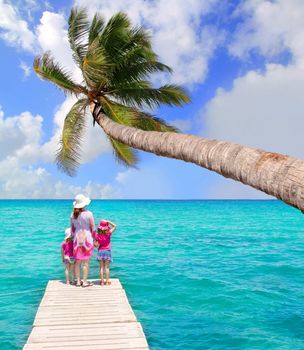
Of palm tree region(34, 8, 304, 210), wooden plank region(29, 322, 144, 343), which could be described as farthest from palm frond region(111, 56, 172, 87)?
wooden plank region(29, 322, 144, 343)

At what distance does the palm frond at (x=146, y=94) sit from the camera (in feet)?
48.1

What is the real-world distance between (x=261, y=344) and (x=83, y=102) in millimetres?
9417

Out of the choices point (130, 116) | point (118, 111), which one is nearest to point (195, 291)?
point (130, 116)

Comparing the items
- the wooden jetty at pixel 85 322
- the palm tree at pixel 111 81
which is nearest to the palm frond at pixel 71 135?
the palm tree at pixel 111 81

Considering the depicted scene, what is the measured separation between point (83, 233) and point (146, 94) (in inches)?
265

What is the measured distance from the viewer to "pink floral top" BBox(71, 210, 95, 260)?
9.35 m

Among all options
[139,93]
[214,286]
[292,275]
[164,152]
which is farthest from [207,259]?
[164,152]

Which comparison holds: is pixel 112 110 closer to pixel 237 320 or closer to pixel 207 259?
pixel 237 320

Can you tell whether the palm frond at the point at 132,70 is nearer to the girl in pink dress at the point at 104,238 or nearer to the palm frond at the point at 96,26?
the palm frond at the point at 96,26

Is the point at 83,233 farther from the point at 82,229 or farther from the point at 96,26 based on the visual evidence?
the point at 96,26

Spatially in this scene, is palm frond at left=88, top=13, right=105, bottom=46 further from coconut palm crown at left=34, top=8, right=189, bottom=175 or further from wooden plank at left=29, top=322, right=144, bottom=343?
wooden plank at left=29, top=322, right=144, bottom=343

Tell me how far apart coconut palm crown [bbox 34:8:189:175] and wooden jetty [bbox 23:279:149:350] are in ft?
20.1

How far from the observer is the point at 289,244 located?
29.5m

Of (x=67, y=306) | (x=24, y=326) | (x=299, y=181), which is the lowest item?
(x=24, y=326)
